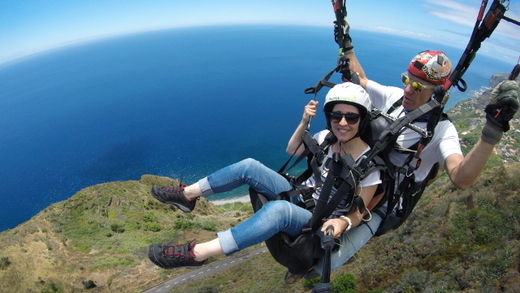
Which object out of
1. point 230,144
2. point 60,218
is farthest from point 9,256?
point 230,144

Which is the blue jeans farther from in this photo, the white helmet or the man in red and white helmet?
the white helmet

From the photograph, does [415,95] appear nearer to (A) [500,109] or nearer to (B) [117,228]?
(A) [500,109]

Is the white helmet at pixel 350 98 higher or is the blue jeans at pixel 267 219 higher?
the white helmet at pixel 350 98

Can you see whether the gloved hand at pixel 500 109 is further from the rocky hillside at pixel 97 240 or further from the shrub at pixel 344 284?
the rocky hillside at pixel 97 240

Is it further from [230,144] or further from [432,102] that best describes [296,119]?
[432,102]

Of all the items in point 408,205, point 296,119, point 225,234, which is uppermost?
point 225,234

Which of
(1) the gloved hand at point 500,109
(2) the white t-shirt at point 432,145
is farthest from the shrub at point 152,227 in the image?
(1) the gloved hand at point 500,109

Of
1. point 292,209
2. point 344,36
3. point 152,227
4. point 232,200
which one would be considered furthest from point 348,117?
point 232,200
